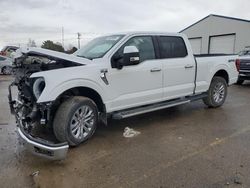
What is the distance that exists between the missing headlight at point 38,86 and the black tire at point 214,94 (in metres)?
4.47

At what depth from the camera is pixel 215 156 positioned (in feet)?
14.0

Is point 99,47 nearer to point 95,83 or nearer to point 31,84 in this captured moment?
point 95,83

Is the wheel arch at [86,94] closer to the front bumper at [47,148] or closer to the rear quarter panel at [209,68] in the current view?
the front bumper at [47,148]

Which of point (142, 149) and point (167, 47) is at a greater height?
point (167, 47)

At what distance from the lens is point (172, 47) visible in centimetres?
621

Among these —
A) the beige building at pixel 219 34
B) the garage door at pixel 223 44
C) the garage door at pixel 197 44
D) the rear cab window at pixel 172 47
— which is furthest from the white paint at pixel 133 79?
the garage door at pixel 197 44

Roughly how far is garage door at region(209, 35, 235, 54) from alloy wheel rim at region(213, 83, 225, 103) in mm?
18153

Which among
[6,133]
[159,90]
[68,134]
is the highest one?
[159,90]

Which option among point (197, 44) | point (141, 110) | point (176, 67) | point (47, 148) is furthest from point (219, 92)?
point (197, 44)

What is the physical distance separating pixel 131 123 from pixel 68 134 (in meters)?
1.99

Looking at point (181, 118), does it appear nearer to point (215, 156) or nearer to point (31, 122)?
point (215, 156)

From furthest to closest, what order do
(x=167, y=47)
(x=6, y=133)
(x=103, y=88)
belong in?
(x=167, y=47), (x=6, y=133), (x=103, y=88)

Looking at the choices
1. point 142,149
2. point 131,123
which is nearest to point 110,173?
point 142,149

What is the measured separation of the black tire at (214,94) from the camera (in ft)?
24.0
